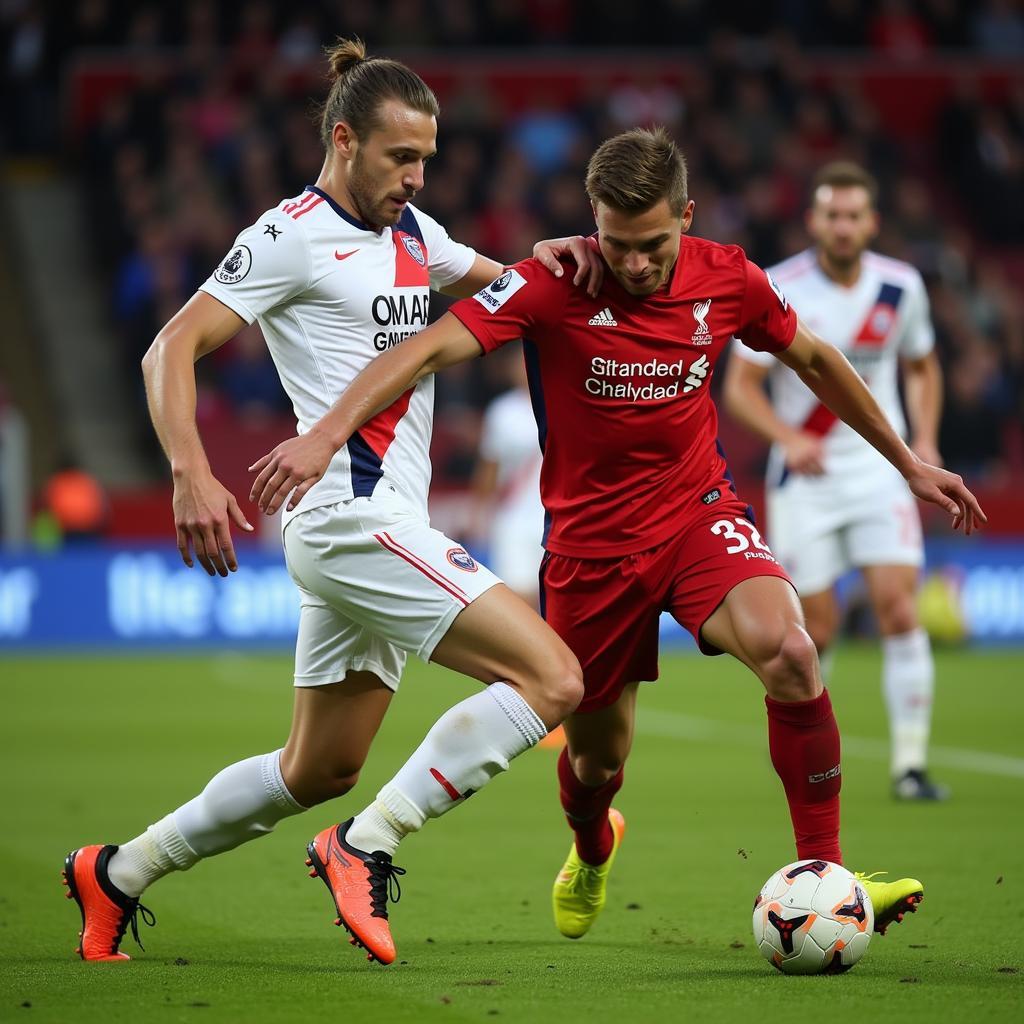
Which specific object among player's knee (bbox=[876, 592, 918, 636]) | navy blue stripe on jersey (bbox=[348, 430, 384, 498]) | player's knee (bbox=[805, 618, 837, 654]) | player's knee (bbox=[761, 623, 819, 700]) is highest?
player's knee (bbox=[876, 592, 918, 636])

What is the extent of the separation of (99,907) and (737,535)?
2.02 m

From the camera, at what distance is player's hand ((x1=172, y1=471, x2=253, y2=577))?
14.6ft

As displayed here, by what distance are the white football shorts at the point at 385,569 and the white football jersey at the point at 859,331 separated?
394cm

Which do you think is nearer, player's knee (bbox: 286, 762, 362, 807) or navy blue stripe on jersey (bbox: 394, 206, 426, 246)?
player's knee (bbox: 286, 762, 362, 807)

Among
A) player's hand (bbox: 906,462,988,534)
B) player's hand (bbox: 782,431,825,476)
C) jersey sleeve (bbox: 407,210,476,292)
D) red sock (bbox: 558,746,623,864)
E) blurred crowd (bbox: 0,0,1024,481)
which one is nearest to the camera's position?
player's hand (bbox: 906,462,988,534)

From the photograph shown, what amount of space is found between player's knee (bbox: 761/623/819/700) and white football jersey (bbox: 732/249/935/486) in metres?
3.78

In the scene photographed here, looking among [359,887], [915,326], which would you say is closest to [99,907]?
[359,887]

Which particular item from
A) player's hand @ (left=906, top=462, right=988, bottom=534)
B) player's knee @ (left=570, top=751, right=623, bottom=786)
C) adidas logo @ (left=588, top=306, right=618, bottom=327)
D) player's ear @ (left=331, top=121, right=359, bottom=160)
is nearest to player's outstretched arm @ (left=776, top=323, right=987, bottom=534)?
player's hand @ (left=906, top=462, right=988, bottom=534)

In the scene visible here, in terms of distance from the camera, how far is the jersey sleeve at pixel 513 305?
16.3ft

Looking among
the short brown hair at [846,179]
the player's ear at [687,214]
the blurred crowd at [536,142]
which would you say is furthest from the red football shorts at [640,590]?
the blurred crowd at [536,142]

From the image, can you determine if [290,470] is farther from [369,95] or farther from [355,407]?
[369,95]

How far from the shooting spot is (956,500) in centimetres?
528

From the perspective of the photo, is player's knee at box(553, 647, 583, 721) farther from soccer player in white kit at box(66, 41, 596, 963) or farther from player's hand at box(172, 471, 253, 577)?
player's hand at box(172, 471, 253, 577)

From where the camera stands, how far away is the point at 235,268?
4.75 m
